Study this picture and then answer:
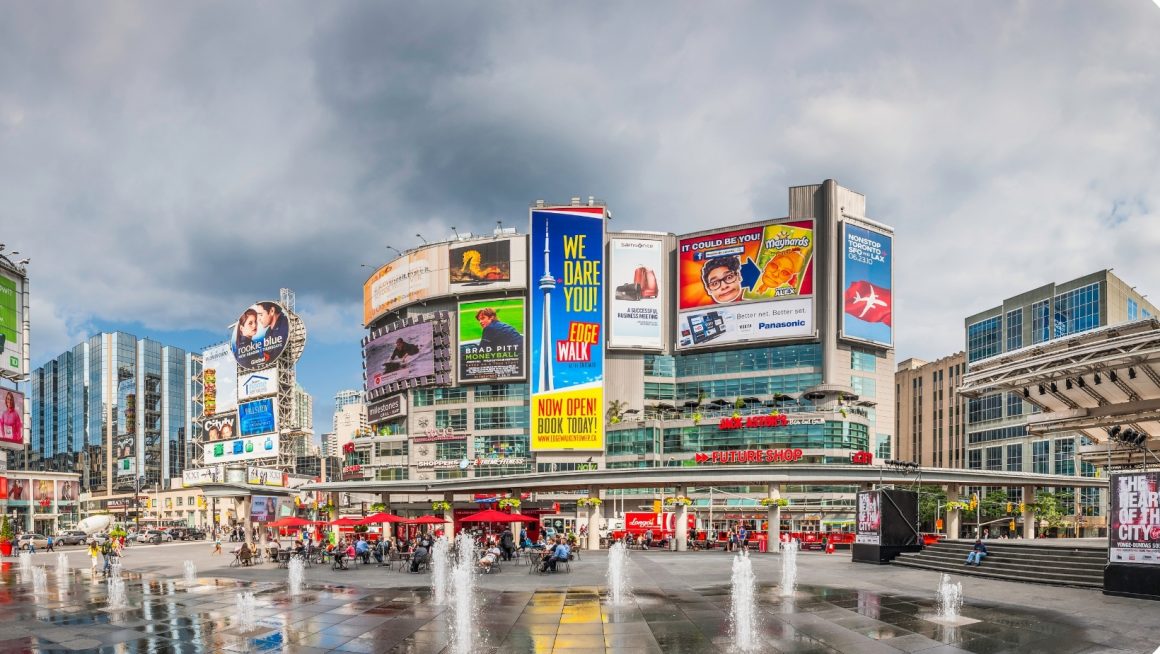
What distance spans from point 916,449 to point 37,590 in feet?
445

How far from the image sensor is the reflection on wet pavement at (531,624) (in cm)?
1734

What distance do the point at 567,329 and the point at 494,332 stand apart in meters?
10.4

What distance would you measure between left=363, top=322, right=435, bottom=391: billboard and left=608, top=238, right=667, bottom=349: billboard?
2399 centimetres

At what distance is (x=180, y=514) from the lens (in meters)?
161

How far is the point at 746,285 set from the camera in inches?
3784

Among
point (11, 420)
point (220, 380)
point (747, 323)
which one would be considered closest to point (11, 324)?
point (11, 420)

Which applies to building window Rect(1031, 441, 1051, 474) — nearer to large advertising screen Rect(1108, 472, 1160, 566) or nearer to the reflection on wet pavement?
large advertising screen Rect(1108, 472, 1160, 566)

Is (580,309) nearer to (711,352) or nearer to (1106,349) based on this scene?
(711,352)

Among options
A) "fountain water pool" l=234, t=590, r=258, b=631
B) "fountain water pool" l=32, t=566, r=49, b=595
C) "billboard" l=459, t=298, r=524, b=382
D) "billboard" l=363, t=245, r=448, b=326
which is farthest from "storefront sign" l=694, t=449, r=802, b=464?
"fountain water pool" l=32, t=566, r=49, b=595

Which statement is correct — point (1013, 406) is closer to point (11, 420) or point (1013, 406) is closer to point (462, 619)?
point (462, 619)

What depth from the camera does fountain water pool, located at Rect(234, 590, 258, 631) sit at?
20578 mm

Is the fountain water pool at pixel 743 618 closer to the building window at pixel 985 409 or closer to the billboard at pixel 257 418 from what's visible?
the billboard at pixel 257 418

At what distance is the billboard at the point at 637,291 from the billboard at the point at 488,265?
11.3 m

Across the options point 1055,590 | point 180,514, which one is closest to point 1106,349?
point 1055,590
